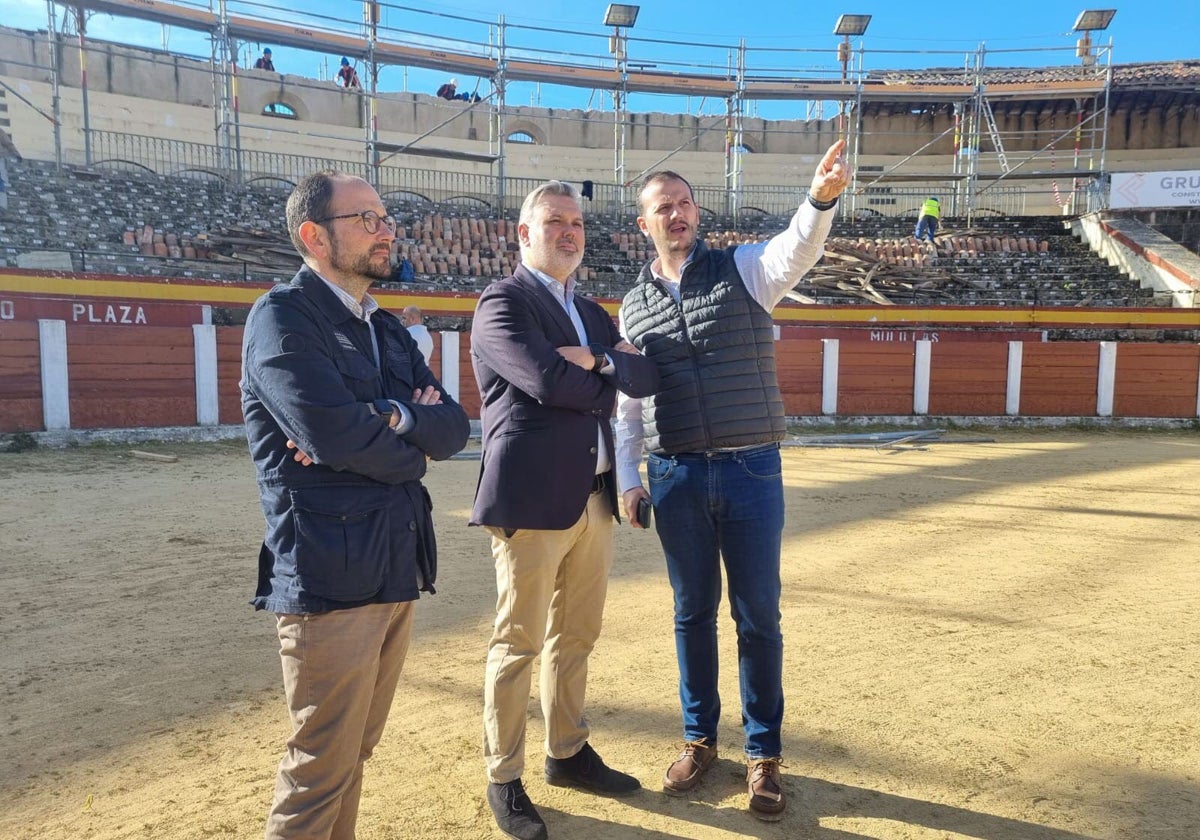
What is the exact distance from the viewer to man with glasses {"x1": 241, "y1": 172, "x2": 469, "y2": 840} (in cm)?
166

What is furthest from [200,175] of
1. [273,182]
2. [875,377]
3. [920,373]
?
[920,373]

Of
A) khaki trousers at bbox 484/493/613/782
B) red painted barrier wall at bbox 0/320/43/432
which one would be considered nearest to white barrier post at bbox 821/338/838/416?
red painted barrier wall at bbox 0/320/43/432

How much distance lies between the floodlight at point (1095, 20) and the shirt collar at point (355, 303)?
3088 cm

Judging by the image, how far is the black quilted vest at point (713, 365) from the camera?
2414 millimetres

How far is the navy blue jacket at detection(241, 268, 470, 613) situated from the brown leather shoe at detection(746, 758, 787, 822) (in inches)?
48.6

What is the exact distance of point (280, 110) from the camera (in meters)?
24.9

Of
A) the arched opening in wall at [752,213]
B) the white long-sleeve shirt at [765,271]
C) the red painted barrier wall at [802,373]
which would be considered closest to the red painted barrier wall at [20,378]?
the white long-sleeve shirt at [765,271]

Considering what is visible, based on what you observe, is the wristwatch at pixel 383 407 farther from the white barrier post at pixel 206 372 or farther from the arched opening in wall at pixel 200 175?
the arched opening in wall at pixel 200 175

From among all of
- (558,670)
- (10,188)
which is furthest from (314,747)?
(10,188)

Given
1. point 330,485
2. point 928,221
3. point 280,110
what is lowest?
point 330,485

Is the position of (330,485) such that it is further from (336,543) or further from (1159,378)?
(1159,378)

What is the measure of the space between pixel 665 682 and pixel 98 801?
1.93 metres

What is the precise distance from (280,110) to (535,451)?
2626cm

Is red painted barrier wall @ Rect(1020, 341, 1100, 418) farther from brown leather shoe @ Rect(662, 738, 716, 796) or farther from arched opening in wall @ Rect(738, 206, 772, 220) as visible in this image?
brown leather shoe @ Rect(662, 738, 716, 796)
